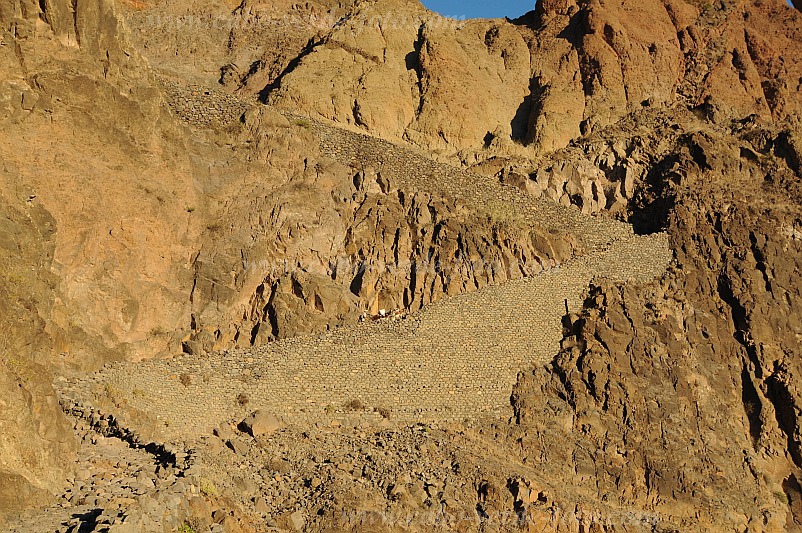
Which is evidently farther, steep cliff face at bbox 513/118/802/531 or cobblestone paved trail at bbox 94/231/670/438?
steep cliff face at bbox 513/118/802/531

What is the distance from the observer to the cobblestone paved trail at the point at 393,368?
3088cm

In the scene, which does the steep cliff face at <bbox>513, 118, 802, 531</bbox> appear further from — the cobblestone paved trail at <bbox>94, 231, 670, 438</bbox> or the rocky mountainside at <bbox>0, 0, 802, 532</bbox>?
the cobblestone paved trail at <bbox>94, 231, 670, 438</bbox>

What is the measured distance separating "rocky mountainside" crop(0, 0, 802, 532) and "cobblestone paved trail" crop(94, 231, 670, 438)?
0.10 meters

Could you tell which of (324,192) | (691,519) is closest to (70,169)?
(324,192)

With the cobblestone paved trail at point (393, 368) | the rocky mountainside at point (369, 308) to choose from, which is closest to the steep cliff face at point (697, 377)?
the rocky mountainside at point (369, 308)

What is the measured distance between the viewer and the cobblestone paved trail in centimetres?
3088

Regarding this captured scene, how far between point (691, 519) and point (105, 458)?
1622 cm

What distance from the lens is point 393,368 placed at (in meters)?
33.5

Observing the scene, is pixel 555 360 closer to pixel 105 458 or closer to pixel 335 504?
pixel 335 504

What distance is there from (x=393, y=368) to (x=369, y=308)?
3.29m

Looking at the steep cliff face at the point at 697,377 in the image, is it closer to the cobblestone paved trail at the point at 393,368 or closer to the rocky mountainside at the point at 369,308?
the rocky mountainside at the point at 369,308

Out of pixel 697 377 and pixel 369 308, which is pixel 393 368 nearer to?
pixel 369 308

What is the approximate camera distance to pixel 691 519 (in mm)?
31922

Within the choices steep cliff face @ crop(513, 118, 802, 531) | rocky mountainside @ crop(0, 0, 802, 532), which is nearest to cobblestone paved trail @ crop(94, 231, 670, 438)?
rocky mountainside @ crop(0, 0, 802, 532)
